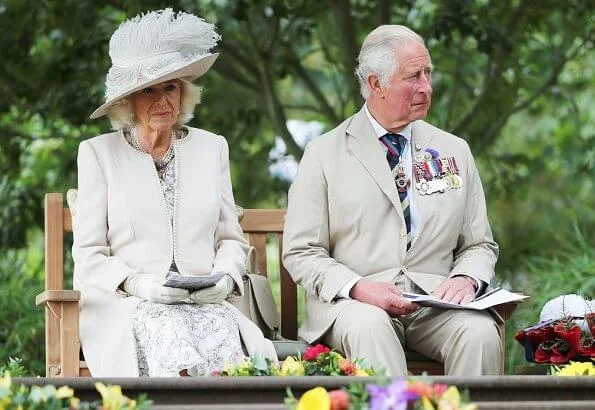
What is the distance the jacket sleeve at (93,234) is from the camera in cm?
486

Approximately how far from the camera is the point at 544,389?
3266 mm

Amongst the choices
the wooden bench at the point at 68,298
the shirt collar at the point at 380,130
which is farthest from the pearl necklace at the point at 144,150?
the shirt collar at the point at 380,130

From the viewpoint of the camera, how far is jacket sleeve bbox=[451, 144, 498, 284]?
16.9ft

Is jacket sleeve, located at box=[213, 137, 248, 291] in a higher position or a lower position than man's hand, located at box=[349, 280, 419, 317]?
higher

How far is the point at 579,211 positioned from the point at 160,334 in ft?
15.2

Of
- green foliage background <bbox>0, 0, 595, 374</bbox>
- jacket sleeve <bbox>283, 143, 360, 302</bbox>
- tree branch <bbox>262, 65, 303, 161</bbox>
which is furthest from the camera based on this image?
tree branch <bbox>262, 65, 303, 161</bbox>

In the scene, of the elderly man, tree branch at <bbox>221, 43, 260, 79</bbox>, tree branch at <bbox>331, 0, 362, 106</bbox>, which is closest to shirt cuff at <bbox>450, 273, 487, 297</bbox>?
the elderly man

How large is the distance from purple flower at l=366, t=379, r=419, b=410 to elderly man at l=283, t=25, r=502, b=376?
2.03 meters

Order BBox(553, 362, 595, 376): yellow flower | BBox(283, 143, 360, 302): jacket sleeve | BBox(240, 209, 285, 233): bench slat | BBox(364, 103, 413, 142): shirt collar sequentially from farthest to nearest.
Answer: BBox(240, 209, 285, 233): bench slat, BBox(364, 103, 413, 142): shirt collar, BBox(283, 143, 360, 302): jacket sleeve, BBox(553, 362, 595, 376): yellow flower

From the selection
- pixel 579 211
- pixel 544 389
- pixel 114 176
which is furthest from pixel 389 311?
pixel 579 211

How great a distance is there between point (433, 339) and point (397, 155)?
2.38 ft

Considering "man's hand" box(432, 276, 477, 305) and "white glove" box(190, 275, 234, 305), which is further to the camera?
"man's hand" box(432, 276, 477, 305)

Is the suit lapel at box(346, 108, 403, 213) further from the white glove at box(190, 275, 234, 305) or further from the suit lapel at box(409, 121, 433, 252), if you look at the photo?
the white glove at box(190, 275, 234, 305)

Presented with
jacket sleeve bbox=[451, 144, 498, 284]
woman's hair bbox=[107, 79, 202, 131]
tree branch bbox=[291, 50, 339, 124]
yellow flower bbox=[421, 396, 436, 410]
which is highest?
tree branch bbox=[291, 50, 339, 124]
